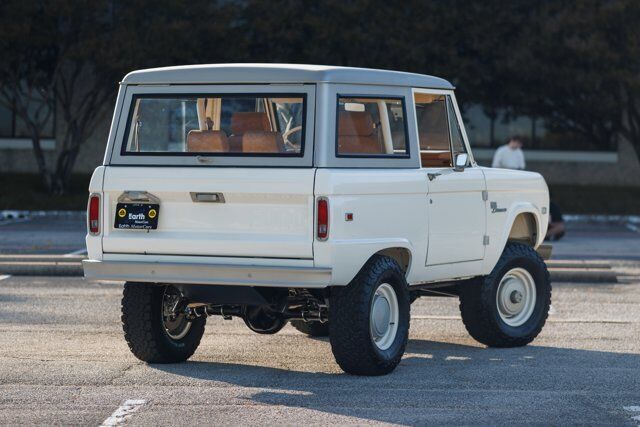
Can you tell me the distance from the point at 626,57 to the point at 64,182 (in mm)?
13422

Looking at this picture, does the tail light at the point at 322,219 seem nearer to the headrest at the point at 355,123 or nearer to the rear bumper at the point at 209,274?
the rear bumper at the point at 209,274

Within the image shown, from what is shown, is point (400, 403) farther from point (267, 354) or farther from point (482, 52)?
point (482, 52)

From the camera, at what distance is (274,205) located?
9.37 meters

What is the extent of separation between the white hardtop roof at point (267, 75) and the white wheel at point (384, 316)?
1.50m

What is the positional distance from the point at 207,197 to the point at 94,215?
89cm

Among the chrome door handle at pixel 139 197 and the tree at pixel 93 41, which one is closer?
the chrome door handle at pixel 139 197

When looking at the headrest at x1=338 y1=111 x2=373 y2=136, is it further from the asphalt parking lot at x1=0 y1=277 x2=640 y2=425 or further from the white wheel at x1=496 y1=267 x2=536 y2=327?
the white wheel at x1=496 y1=267 x2=536 y2=327

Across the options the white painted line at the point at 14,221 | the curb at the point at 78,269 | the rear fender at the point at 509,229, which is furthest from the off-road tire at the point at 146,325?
the white painted line at the point at 14,221

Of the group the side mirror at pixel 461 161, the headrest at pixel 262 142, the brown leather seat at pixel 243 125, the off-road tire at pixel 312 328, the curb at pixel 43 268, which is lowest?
the off-road tire at pixel 312 328

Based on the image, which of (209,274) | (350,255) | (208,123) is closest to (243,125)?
(208,123)

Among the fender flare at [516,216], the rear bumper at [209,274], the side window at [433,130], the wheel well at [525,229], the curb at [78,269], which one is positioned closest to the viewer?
the rear bumper at [209,274]

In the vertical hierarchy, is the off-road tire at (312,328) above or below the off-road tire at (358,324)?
below

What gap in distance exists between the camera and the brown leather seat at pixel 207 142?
32.7ft

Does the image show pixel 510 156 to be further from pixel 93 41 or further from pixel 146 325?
pixel 146 325
